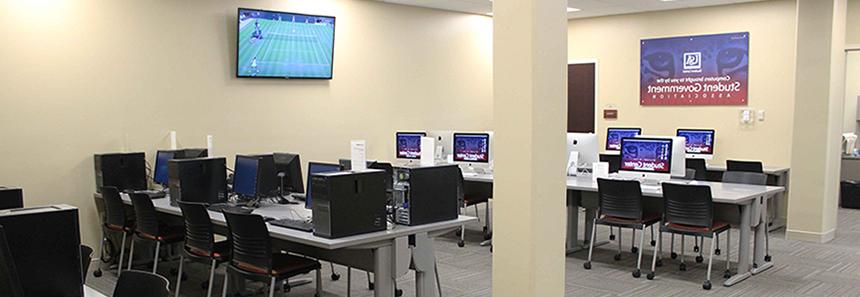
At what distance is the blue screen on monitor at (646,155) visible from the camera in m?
6.40

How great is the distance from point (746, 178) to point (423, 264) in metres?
3.87

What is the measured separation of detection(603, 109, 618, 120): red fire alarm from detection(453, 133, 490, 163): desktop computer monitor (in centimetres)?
327

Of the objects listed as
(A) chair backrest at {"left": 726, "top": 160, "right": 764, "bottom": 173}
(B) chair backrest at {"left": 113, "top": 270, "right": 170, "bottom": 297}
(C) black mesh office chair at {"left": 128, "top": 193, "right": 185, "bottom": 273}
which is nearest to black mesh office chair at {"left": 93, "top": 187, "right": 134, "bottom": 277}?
(C) black mesh office chair at {"left": 128, "top": 193, "right": 185, "bottom": 273}

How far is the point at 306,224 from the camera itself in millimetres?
4512

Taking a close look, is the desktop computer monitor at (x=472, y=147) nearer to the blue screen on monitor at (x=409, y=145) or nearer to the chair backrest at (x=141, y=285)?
the blue screen on monitor at (x=409, y=145)

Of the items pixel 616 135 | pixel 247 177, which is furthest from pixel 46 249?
pixel 616 135

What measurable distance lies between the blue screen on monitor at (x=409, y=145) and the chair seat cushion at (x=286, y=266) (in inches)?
162

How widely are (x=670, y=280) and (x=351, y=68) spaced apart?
460 centimetres

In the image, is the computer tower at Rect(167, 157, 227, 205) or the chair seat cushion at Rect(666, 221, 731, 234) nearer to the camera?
Result: the computer tower at Rect(167, 157, 227, 205)

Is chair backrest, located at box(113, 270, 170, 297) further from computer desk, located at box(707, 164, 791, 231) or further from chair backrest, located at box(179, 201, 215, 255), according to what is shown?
computer desk, located at box(707, 164, 791, 231)

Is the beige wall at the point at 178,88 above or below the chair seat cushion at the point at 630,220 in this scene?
above

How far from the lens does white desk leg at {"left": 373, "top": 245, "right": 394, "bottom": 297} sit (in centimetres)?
429

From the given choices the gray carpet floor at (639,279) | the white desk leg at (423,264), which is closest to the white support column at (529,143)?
the white desk leg at (423,264)

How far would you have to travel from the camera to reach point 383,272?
4.33 m
